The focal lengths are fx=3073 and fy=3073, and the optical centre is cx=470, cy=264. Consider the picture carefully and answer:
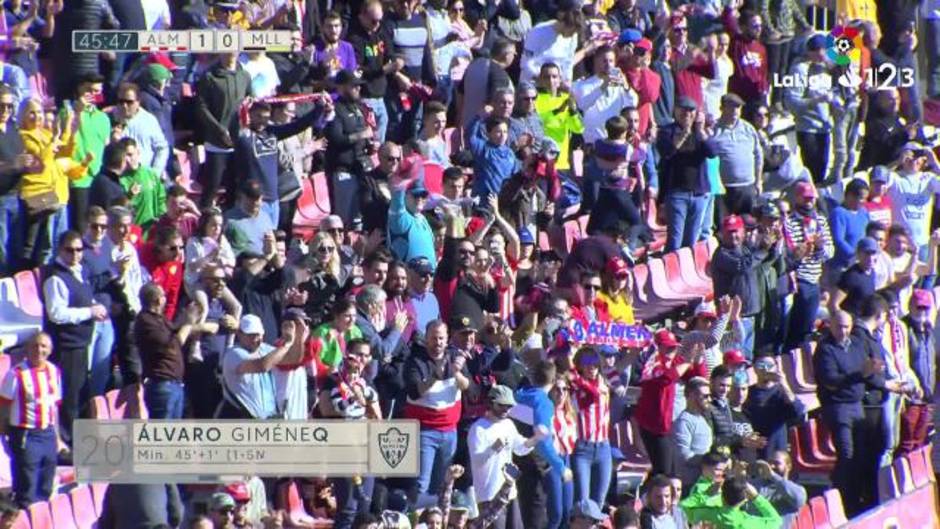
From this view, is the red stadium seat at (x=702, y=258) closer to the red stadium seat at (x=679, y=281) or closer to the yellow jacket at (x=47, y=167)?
the red stadium seat at (x=679, y=281)

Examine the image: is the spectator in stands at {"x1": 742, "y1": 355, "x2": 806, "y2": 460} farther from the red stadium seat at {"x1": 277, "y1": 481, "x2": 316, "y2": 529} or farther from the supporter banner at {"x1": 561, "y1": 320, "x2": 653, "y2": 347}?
the red stadium seat at {"x1": 277, "y1": 481, "x2": 316, "y2": 529}

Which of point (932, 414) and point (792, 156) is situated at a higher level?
point (792, 156)

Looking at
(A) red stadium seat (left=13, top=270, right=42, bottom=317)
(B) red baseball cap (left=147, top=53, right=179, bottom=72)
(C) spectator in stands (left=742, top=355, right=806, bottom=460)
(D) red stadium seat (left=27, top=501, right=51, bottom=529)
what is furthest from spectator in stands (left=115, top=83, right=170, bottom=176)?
(C) spectator in stands (left=742, top=355, right=806, bottom=460)

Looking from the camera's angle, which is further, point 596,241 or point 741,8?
point 741,8

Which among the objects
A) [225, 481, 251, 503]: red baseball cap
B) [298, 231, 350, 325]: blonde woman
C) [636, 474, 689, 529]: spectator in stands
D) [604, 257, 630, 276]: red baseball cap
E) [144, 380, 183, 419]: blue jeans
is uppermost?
[298, 231, 350, 325]: blonde woman

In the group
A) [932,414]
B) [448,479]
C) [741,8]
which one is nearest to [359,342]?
[448,479]

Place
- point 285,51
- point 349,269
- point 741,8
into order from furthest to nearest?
point 741,8 → point 285,51 → point 349,269

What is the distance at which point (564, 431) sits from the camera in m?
19.9

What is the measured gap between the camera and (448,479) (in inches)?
752

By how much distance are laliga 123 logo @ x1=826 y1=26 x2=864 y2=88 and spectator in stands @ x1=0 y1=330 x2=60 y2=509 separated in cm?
1141

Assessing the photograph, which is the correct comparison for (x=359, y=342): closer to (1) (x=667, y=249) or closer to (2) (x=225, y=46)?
(2) (x=225, y=46)

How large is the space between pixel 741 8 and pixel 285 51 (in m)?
6.13

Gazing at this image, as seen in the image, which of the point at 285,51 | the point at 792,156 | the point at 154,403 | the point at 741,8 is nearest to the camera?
the point at 154,403

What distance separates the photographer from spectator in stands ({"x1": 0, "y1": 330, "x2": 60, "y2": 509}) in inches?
702
